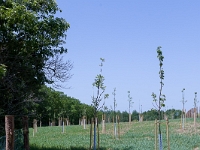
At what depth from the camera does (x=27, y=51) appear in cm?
1263

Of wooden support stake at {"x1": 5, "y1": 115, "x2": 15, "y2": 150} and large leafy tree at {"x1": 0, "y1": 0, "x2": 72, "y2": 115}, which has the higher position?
large leafy tree at {"x1": 0, "y1": 0, "x2": 72, "y2": 115}

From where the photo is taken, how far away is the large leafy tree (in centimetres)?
1232

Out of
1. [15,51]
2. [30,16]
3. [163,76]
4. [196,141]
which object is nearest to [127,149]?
[196,141]

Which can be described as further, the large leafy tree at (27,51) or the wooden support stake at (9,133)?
the large leafy tree at (27,51)

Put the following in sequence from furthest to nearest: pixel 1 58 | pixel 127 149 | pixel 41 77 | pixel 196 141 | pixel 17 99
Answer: pixel 196 141 < pixel 127 149 < pixel 41 77 < pixel 17 99 < pixel 1 58

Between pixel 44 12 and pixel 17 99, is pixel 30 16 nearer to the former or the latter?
pixel 44 12

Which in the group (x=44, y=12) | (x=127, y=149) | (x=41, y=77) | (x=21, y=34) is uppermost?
(x=44, y=12)

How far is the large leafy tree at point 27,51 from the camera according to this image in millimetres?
12320

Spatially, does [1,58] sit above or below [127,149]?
above

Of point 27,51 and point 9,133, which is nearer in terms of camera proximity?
point 9,133

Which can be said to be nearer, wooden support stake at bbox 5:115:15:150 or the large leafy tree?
wooden support stake at bbox 5:115:15:150

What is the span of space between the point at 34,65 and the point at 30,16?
279cm

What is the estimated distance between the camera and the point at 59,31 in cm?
1346

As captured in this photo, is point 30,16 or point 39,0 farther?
point 39,0
